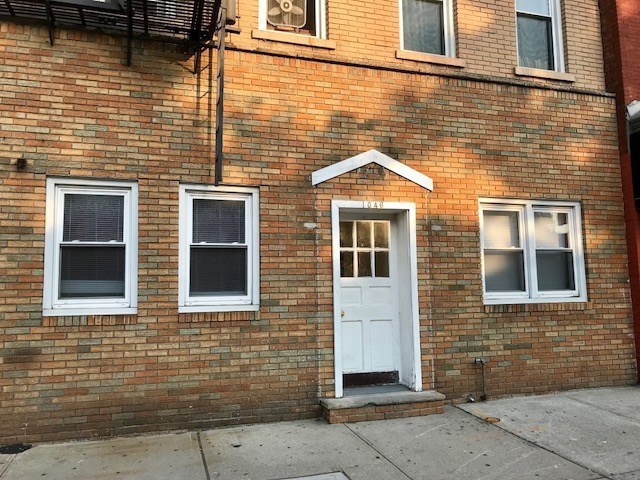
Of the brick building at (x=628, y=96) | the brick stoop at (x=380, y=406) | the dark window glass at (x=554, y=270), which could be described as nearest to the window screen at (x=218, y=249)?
the brick stoop at (x=380, y=406)

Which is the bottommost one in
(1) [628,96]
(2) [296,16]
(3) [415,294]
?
(3) [415,294]

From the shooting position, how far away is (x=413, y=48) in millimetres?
6727

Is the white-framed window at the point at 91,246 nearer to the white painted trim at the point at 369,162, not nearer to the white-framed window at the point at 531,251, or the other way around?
the white painted trim at the point at 369,162

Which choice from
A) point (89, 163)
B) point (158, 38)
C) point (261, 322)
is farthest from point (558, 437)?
point (158, 38)

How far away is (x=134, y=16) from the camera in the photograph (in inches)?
207

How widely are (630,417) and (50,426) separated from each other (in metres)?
6.03

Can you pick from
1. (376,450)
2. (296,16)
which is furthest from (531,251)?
(296,16)

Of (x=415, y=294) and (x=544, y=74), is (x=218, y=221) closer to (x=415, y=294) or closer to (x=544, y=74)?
(x=415, y=294)

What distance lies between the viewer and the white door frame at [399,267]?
18.9ft

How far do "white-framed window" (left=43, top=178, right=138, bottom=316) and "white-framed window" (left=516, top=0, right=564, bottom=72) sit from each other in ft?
18.8

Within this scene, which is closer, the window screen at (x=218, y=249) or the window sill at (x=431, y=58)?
the window screen at (x=218, y=249)

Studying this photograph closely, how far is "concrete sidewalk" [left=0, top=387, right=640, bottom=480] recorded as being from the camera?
13.8 ft

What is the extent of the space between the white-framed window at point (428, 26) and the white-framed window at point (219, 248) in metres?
3.08

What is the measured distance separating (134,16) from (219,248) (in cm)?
258
